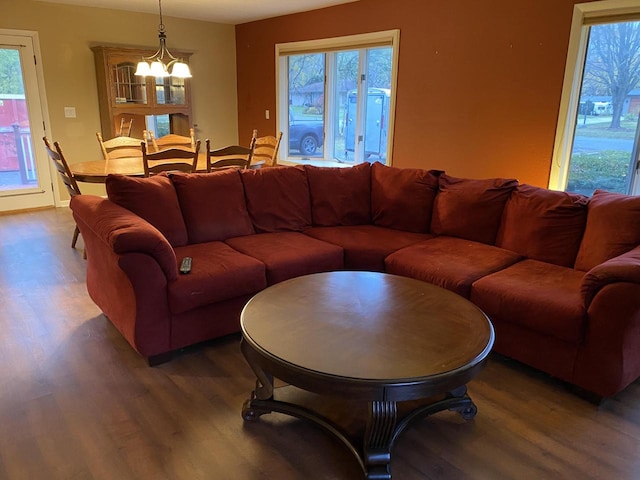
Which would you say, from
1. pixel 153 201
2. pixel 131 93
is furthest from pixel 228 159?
pixel 131 93

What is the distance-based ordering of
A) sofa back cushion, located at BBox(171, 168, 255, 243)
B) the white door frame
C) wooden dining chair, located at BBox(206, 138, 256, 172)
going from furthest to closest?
the white door frame, wooden dining chair, located at BBox(206, 138, 256, 172), sofa back cushion, located at BBox(171, 168, 255, 243)

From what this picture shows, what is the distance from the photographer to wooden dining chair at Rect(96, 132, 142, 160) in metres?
4.48

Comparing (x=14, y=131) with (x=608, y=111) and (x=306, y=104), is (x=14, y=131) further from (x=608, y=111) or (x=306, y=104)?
(x=608, y=111)

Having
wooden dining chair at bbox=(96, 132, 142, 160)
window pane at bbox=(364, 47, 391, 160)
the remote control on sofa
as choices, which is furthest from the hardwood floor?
window pane at bbox=(364, 47, 391, 160)

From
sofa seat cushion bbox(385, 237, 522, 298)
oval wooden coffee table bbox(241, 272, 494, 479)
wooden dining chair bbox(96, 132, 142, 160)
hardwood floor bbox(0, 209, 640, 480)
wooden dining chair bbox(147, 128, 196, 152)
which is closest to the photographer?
oval wooden coffee table bbox(241, 272, 494, 479)

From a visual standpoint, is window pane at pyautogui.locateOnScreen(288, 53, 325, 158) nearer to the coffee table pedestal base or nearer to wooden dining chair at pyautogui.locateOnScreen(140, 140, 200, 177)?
wooden dining chair at pyautogui.locateOnScreen(140, 140, 200, 177)

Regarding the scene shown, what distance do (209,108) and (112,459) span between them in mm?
5677

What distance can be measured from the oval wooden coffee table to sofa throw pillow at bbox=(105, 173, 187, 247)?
1.00 meters

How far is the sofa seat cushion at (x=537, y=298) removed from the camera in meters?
2.16

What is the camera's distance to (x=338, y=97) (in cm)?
568

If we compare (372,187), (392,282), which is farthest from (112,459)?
(372,187)

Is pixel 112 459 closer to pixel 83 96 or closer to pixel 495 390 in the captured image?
pixel 495 390

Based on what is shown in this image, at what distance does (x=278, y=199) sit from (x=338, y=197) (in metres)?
0.47

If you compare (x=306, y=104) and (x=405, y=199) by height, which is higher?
(x=306, y=104)
